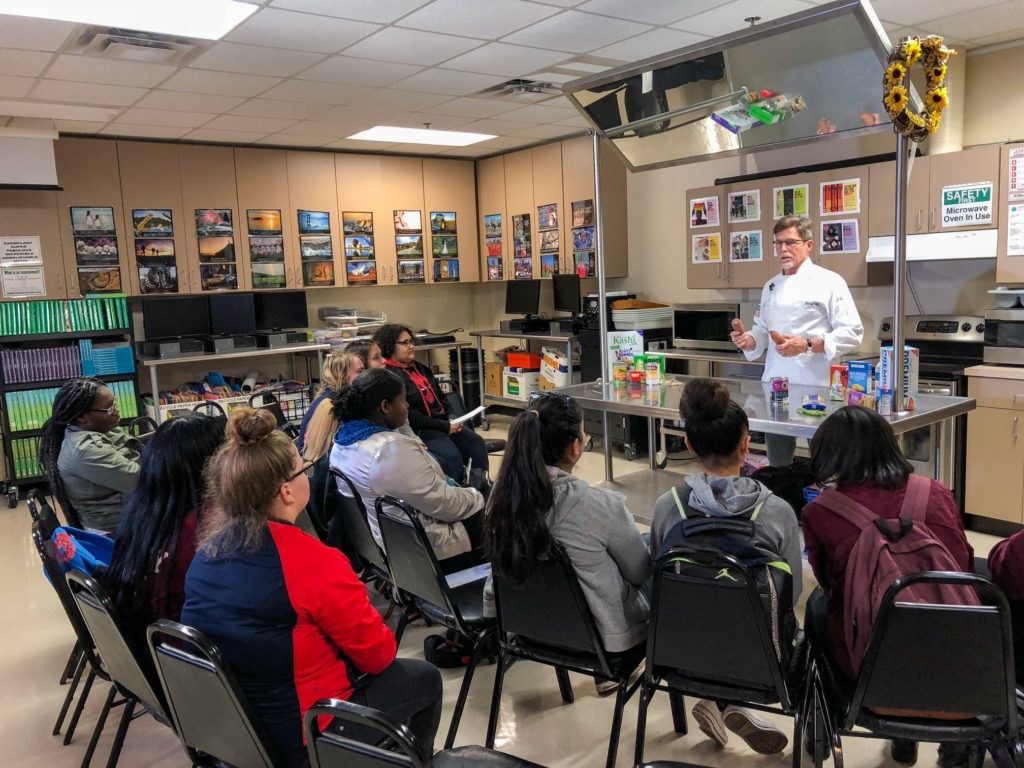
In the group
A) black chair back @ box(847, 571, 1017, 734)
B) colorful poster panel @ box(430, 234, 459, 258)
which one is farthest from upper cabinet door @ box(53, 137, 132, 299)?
black chair back @ box(847, 571, 1017, 734)

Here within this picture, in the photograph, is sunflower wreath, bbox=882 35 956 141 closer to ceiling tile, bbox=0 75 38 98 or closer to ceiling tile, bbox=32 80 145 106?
ceiling tile, bbox=32 80 145 106

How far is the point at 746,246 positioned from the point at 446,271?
3240mm

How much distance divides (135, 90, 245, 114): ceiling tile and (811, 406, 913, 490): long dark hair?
4290mm

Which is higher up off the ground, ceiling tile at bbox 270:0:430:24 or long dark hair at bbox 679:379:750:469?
ceiling tile at bbox 270:0:430:24

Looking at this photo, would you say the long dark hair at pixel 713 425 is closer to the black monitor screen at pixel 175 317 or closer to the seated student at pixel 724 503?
the seated student at pixel 724 503

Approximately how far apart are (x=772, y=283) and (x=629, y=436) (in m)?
2.16

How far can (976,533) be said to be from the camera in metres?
4.11

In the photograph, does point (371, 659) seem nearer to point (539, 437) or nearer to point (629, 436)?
point (539, 437)

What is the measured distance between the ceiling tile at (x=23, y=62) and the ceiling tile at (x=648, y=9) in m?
2.64

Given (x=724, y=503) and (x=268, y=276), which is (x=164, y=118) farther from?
(x=724, y=503)

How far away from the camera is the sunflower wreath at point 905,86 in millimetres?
2445

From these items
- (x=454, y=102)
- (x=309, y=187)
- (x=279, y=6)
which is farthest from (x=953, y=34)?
(x=309, y=187)

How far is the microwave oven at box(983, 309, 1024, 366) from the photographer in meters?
3.86

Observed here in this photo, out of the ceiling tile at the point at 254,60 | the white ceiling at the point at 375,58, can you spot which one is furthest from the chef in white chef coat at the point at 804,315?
the ceiling tile at the point at 254,60
